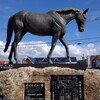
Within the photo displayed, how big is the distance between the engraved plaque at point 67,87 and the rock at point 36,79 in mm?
165

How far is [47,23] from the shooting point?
1217 cm

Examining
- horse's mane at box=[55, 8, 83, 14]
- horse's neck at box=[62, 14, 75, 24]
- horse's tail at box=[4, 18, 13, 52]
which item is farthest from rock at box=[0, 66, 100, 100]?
horse's mane at box=[55, 8, 83, 14]

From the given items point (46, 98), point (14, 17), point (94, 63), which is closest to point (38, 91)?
point (46, 98)

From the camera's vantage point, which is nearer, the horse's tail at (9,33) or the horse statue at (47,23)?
the horse statue at (47,23)

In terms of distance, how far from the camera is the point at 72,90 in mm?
11359

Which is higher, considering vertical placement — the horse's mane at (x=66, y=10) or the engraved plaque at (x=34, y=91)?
the horse's mane at (x=66, y=10)

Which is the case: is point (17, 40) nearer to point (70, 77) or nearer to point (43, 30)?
point (43, 30)

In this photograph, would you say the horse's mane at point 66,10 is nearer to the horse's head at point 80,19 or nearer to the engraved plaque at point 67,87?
the horse's head at point 80,19

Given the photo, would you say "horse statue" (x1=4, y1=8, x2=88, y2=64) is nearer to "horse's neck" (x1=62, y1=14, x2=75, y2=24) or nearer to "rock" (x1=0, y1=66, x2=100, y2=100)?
"horse's neck" (x1=62, y1=14, x2=75, y2=24)

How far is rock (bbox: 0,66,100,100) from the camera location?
A: 1148 cm

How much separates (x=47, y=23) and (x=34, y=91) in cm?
258

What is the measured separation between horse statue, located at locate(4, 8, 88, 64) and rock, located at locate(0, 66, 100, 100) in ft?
2.18

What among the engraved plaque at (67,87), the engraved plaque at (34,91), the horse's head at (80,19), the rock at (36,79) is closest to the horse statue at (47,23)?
the horse's head at (80,19)

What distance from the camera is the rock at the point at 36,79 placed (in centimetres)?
1148
